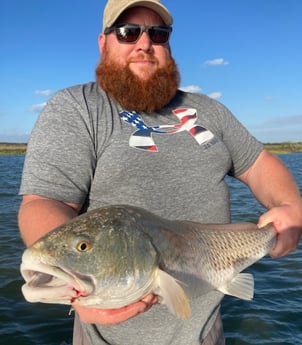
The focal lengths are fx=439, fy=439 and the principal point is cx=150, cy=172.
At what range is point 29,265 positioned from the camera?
2.08 m

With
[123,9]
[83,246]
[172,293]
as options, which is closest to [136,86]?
[123,9]

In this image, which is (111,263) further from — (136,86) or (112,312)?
(136,86)

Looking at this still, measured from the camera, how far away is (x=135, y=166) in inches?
120

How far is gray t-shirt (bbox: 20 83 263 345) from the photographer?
2846mm

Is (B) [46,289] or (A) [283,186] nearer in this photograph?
(B) [46,289]

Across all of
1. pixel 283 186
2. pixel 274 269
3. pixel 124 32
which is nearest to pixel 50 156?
pixel 124 32

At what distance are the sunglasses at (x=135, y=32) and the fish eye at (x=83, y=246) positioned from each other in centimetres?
190

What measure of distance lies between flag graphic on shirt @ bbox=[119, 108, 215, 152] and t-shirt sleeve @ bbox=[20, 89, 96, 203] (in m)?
0.34

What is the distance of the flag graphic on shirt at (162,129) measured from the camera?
313cm

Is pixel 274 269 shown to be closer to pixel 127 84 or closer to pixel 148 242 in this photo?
pixel 127 84

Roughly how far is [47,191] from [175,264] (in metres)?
0.91

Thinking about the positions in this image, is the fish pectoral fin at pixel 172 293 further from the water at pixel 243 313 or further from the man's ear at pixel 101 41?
the water at pixel 243 313

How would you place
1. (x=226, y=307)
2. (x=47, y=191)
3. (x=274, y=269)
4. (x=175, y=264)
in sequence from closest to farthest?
(x=175, y=264), (x=47, y=191), (x=226, y=307), (x=274, y=269)

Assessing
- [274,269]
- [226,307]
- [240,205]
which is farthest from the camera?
[240,205]
